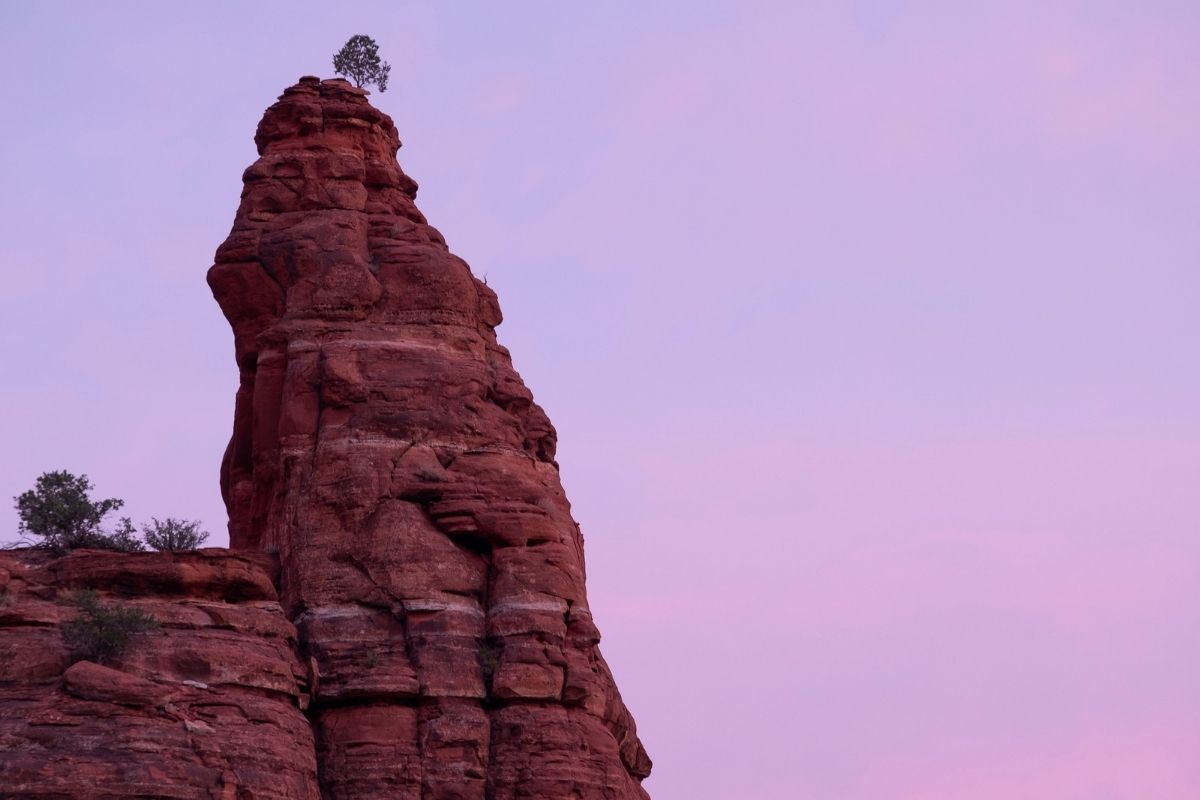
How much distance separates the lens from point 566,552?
65.1 metres

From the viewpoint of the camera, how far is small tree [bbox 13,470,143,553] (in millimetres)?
65938

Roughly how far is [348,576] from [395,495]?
246cm

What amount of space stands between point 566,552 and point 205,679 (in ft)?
36.2

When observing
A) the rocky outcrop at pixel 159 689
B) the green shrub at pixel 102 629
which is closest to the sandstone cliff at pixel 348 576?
the rocky outcrop at pixel 159 689

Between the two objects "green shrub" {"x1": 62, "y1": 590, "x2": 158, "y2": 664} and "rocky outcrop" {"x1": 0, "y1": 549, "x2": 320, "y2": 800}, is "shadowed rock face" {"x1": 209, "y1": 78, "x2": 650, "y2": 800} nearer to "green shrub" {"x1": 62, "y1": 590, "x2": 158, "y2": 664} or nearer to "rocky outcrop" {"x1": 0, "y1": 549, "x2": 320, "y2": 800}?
"rocky outcrop" {"x1": 0, "y1": 549, "x2": 320, "y2": 800}

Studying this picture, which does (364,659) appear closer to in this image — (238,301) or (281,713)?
(281,713)

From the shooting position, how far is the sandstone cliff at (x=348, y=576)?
186ft

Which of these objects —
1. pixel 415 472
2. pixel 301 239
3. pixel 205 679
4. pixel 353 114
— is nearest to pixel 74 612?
pixel 205 679

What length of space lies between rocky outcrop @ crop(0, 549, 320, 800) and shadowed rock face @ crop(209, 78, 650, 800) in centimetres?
200

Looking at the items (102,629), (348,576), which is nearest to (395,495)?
(348,576)

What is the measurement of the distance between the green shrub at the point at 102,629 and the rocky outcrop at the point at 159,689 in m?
0.24

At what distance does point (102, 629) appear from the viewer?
188 ft

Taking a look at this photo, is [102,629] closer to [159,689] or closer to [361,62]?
[159,689]

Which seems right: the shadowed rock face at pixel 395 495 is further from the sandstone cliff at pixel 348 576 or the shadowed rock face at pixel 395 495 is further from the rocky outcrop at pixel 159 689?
the rocky outcrop at pixel 159 689
